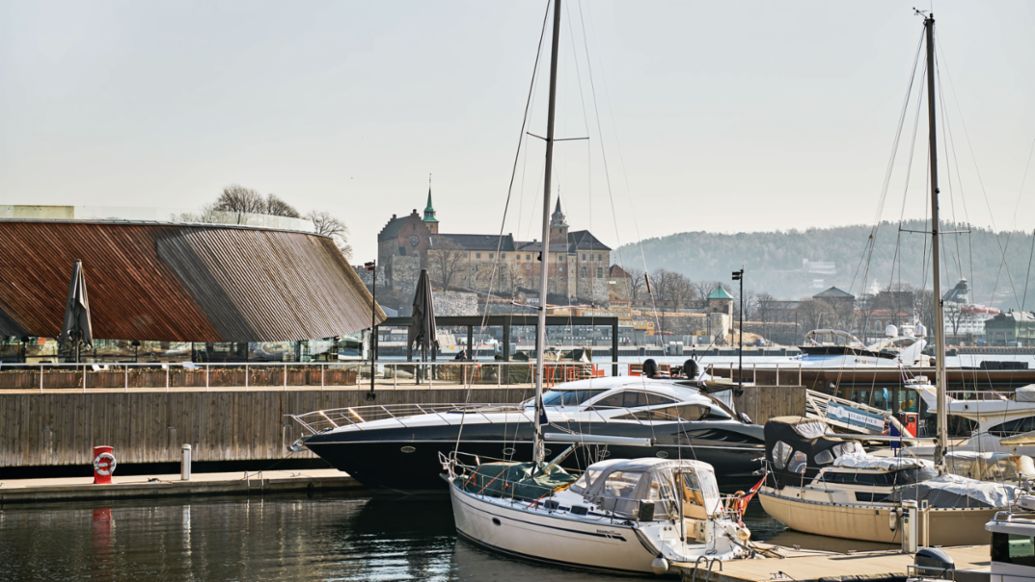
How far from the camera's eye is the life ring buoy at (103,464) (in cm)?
2666

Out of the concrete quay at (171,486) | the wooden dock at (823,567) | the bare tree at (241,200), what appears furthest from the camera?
the bare tree at (241,200)

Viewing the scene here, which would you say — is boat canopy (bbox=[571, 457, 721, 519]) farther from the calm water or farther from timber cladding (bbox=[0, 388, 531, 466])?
timber cladding (bbox=[0, 388, 531, 466])

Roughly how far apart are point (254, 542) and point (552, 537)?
5.87 metres

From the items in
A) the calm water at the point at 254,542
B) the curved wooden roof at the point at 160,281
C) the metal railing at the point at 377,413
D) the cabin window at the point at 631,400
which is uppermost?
the curved wooden roof at the point at 160,281

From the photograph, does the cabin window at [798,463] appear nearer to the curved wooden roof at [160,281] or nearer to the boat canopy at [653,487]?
the boat canopy at [653,487]

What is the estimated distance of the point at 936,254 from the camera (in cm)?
2533

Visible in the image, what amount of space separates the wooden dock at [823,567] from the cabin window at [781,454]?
538 cm

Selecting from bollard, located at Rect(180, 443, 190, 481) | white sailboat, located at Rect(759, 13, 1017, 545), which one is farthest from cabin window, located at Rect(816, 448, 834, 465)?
bollard, located at Rect(180, 443, 190, 481)

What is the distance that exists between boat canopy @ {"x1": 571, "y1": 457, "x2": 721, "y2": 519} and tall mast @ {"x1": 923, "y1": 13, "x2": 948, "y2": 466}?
7.39 m

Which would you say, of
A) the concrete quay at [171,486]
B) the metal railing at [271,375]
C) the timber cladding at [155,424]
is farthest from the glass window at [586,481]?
the metal railing at [271,375]

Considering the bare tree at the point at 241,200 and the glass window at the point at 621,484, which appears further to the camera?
the bare tree at the point at 241,200

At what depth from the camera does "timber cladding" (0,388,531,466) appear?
2780 cm

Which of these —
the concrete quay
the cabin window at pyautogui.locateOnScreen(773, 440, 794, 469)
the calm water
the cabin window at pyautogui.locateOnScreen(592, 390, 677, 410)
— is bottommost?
the calm water

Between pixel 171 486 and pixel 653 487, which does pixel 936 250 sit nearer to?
pixel 653 487
